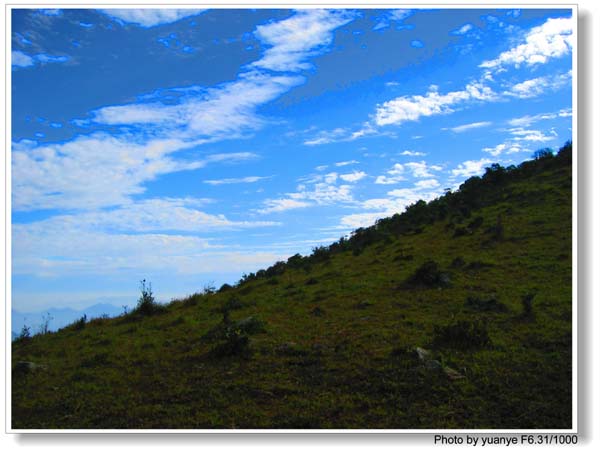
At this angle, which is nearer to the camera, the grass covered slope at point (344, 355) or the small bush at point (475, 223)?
the grass covered slope at point (344, 355)

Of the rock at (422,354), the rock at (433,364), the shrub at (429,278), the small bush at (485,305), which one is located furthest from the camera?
the shrub at (429,278)

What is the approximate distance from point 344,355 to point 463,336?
108 inches

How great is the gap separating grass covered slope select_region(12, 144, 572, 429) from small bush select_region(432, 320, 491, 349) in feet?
0.10

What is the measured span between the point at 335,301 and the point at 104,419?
10.0m

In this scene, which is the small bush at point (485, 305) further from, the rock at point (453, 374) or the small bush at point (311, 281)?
the small bush at point (311, 281)

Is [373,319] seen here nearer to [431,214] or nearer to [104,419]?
[104,419]

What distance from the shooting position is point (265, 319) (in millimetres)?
14828

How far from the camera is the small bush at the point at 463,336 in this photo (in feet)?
32.2

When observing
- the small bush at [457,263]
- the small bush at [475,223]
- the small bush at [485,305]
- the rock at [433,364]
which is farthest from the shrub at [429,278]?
the small bush at [475,223]

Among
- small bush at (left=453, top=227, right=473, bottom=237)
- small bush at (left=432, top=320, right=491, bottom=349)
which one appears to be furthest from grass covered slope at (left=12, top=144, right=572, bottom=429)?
small bush at (left=453, top=227, right=473, bottom=237)

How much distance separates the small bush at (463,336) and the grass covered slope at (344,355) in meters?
0.03
